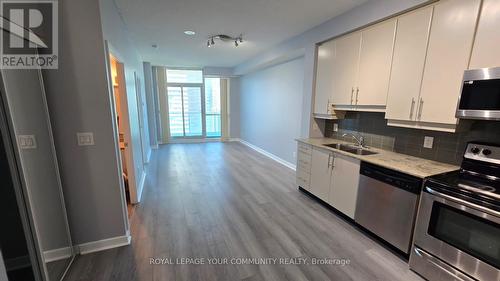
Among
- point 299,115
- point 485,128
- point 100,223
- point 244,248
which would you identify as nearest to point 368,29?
point 485,128

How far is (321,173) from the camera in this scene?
3094 mm

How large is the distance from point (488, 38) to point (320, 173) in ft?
6.94

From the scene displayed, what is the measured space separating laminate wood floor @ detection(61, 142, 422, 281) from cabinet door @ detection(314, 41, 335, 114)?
5.02ft

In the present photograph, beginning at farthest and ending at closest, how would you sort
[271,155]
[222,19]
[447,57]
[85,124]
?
[271,155] < [222,19] < [85,124] < [447,57]

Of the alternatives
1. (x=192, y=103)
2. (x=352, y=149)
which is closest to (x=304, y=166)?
(x=352, y=149)

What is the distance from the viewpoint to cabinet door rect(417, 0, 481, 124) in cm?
175

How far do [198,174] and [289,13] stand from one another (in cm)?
337

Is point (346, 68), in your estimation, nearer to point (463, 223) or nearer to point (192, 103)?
point (463, 223)

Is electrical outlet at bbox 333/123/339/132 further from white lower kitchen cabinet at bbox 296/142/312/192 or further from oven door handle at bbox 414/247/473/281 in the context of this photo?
oven door handle at bbox 414/247/473/281

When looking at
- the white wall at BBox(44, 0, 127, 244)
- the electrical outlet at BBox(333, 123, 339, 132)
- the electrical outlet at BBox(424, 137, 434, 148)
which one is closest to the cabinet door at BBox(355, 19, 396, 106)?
the electrical outlet at BBox(424, 137, 434, 148)

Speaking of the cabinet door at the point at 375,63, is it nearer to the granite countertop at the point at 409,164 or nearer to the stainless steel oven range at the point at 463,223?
the granite countertop at the point at 409,164

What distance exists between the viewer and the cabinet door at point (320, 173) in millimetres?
2975

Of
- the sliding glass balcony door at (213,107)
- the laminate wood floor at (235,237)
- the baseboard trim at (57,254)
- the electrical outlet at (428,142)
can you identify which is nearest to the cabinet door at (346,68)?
the electrical outlet at (428,142)

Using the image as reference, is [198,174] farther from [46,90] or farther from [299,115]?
[46,90]
